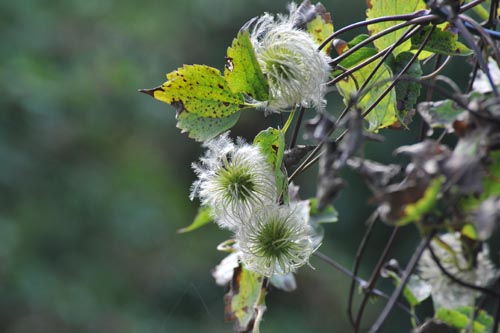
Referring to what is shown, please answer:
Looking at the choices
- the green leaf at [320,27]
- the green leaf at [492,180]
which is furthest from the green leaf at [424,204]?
the green leaf at [320,27]

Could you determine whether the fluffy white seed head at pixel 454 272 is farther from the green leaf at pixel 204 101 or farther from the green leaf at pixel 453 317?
the green leaf at pixel 204 101

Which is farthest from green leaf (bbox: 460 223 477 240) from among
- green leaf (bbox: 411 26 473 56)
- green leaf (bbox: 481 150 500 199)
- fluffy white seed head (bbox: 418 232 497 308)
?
green leaf (bbox: 481 150 500 199)

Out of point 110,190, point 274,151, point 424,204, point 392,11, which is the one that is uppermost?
point 110,190

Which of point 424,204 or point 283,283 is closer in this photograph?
point 424,204

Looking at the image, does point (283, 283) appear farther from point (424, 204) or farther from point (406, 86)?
point (424, 204)

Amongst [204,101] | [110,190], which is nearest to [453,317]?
[204,101]

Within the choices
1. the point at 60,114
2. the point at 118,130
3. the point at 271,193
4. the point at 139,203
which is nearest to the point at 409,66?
the point at 271,193
